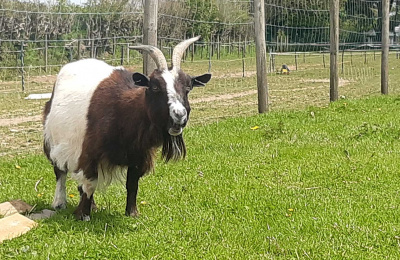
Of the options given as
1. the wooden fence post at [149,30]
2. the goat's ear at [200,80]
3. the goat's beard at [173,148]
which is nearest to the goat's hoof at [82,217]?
the goat's beard at [173,148]

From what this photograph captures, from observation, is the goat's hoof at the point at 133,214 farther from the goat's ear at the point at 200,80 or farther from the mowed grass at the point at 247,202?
the goat's ear at the point at 200,80

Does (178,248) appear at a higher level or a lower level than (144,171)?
lower

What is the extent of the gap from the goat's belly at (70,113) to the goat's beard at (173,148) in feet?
2.61

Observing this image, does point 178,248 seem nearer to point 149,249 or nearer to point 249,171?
point 149,249

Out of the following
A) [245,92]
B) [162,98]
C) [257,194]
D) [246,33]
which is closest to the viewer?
[162,98]

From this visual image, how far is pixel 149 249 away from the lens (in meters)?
4.27

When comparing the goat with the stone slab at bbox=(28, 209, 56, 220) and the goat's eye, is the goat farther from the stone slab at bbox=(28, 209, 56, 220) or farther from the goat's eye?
the stone slab at bbox=(28, 209, 56, 220)

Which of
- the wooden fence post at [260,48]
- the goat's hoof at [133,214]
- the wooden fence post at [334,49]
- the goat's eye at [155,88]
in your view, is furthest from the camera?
the wooden fence post at [334,49]

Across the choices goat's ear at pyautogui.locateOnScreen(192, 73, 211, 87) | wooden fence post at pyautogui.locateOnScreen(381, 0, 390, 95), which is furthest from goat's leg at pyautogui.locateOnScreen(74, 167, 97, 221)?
wooden fence post at pyautogui.locateOnScreen(381, 0, 390, 95)

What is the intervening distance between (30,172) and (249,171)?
2677mm

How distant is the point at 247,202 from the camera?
5434 mm

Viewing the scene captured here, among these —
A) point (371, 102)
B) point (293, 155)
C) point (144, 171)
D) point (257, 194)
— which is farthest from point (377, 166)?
point (371, 102)

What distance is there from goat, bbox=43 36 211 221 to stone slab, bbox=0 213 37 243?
0.56 metres

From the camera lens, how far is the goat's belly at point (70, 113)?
526 cm
